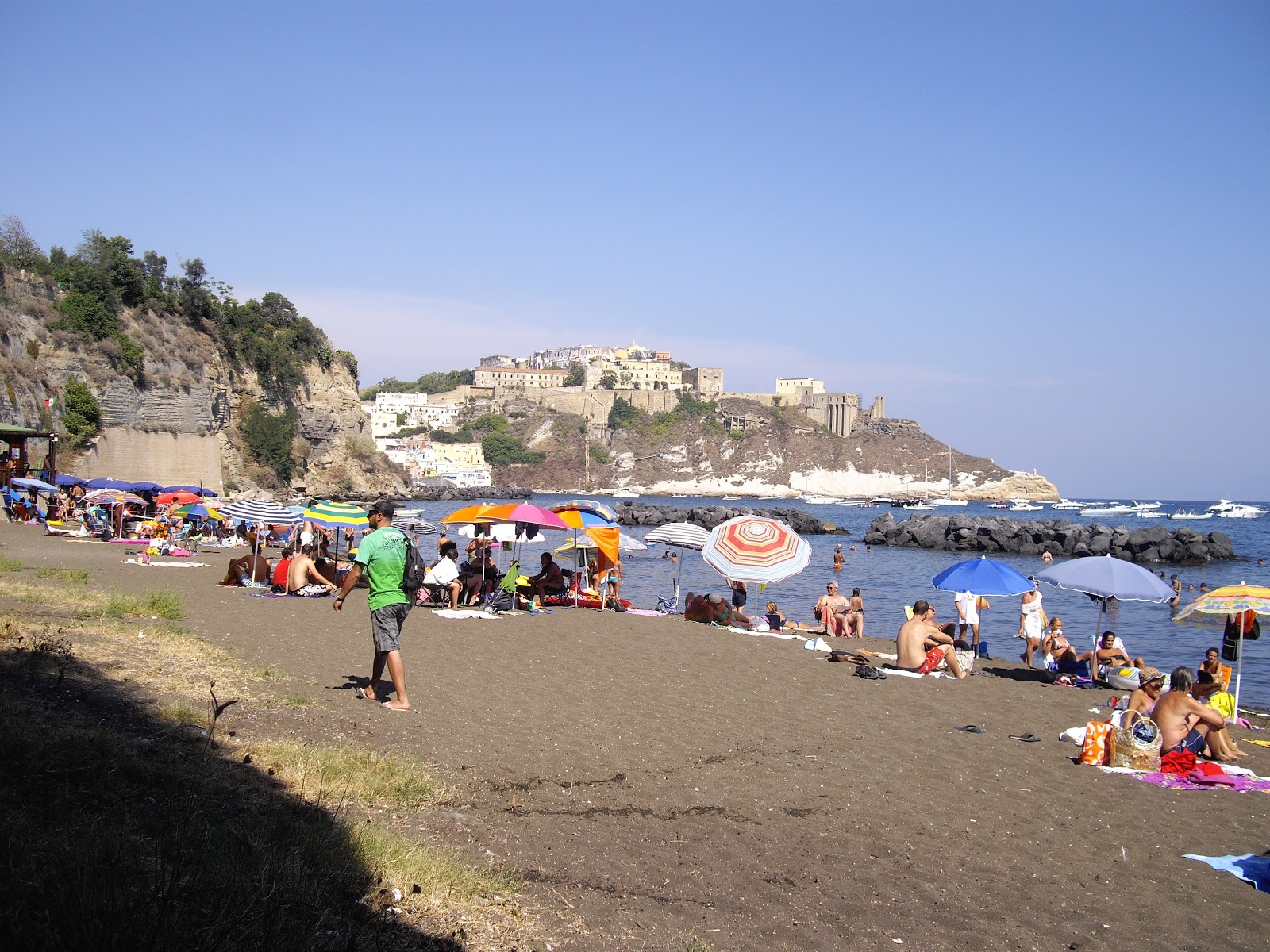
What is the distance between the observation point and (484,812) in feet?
16.9

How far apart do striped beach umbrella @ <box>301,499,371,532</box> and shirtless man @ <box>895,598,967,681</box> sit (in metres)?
10.7

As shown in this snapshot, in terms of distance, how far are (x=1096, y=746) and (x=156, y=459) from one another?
153 feet

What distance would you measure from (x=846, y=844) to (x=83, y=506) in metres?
29.6

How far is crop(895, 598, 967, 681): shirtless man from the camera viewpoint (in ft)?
37.1

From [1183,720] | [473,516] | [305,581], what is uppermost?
[473,516]

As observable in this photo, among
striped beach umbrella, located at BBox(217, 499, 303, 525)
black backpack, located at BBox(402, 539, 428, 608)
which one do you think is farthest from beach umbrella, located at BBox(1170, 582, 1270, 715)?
striped beach umbrella, located at BBox(217, 499, 303, 525)

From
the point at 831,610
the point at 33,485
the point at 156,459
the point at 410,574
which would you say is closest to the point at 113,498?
the point at 33,485

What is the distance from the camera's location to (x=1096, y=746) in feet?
25.2

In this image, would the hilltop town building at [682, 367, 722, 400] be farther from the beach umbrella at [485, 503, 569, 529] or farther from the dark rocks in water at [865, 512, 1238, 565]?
the beach umbrella at [485, 503, 569, 529]

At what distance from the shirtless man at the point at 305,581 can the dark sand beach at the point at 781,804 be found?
12.5 feet

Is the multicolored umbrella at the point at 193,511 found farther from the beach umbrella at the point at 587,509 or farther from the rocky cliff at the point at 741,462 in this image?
the rocky cliff at the point at 741,462

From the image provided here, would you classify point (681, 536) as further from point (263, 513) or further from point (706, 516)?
point (706, 516)

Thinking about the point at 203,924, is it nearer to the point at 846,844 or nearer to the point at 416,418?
the point at 846,844

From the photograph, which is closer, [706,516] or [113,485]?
[113,485]
